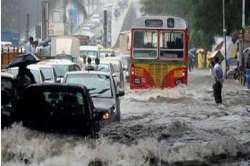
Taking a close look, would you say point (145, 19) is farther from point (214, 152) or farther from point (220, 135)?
point (214, 152)

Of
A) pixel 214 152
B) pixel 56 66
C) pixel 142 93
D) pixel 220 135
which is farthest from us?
pixel 142 93

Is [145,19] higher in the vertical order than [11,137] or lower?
higher

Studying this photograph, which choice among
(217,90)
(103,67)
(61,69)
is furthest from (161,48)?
(217,90)

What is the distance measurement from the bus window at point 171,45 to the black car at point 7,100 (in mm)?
15739

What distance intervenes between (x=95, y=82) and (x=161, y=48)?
40.3ft

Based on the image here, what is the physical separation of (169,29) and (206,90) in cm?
581

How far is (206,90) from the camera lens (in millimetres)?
34562

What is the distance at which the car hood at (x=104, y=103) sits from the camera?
1578 centimetres

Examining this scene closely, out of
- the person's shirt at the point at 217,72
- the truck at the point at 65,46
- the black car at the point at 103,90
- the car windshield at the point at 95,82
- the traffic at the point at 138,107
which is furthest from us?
the truck at the point at 65,46

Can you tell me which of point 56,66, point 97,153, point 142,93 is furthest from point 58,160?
point 142,93

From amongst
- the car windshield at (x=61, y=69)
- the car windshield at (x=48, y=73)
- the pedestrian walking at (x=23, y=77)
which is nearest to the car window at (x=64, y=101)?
the pedestrian walking at (x=23, y=77)

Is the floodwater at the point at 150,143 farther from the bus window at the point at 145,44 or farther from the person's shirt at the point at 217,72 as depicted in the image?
the bus window at the point at 145,44

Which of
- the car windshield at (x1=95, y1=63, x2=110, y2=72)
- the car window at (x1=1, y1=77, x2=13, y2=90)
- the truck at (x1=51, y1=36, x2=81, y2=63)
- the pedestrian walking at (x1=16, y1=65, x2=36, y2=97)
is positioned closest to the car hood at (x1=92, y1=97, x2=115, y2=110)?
the pedestrian walking at (x1=16, y1=65, x2=36, y2=97)

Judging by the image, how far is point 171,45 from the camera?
30.0 m
